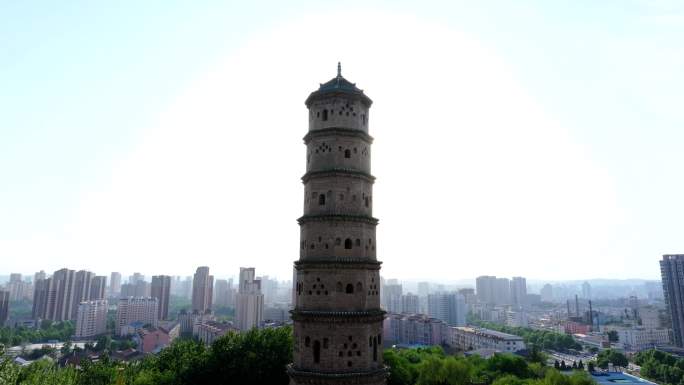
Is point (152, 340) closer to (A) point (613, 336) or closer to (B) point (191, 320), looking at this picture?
(B) point (191, 320)

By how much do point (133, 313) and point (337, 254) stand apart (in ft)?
373

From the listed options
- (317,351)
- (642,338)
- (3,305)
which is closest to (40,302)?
(3,305)

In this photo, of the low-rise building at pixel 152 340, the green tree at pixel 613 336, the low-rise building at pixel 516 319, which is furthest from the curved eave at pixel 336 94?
the low-rise building at pixel 516 319

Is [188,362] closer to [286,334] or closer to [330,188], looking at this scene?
[286,334]

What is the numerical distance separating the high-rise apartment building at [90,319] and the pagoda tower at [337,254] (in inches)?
4073

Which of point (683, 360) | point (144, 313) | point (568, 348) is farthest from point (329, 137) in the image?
point (144, 313)

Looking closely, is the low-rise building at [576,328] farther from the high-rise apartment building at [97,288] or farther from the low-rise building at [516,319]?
the high-rise apartment building at [97,288]

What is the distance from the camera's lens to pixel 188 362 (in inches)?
1336

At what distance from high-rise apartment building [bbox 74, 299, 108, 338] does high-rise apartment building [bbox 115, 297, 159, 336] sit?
399 centimetres

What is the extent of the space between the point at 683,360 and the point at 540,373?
3362 centimetres

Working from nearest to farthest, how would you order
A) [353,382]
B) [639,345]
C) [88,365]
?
1. [353,382]
2. [88,365]
3. [639,345]

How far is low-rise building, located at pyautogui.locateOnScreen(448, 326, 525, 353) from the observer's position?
3194 inches

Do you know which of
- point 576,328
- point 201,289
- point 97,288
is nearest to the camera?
point 201,289

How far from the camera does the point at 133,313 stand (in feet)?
383
